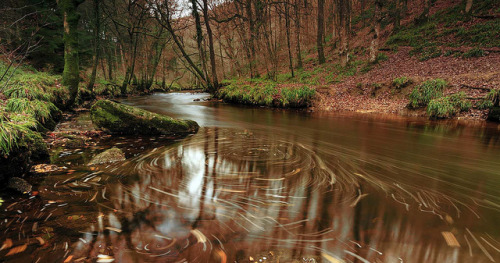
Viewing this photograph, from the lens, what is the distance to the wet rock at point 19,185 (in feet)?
9.41

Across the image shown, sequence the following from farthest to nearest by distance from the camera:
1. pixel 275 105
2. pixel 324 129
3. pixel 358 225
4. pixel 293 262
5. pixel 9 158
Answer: pixel 275 105 → pixel 324 129 → pixel 9 158 → pixel 358 225 → pixel 293 262

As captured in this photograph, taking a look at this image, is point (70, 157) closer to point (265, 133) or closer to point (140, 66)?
point (265, 133)

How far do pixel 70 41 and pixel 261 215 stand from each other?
10757mm

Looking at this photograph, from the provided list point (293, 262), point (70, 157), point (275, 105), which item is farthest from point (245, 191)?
point (275, 105)

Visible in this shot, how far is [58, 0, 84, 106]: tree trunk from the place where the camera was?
854cm

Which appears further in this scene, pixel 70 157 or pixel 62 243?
pixel 70 157

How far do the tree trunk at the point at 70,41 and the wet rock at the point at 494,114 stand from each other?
15.9 meters

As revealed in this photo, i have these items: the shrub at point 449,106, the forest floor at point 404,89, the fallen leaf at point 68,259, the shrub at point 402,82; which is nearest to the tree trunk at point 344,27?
the forest floor at point 404,89

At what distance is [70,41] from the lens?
28.7ft

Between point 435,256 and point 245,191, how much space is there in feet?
6.81

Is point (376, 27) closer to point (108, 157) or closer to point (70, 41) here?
point (108, 157)

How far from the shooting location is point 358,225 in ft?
7.57

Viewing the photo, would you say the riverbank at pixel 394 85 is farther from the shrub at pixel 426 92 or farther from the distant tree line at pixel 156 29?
the distant tree line at pixel 156 29

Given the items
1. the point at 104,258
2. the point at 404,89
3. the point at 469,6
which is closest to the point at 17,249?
the point at 104,258
